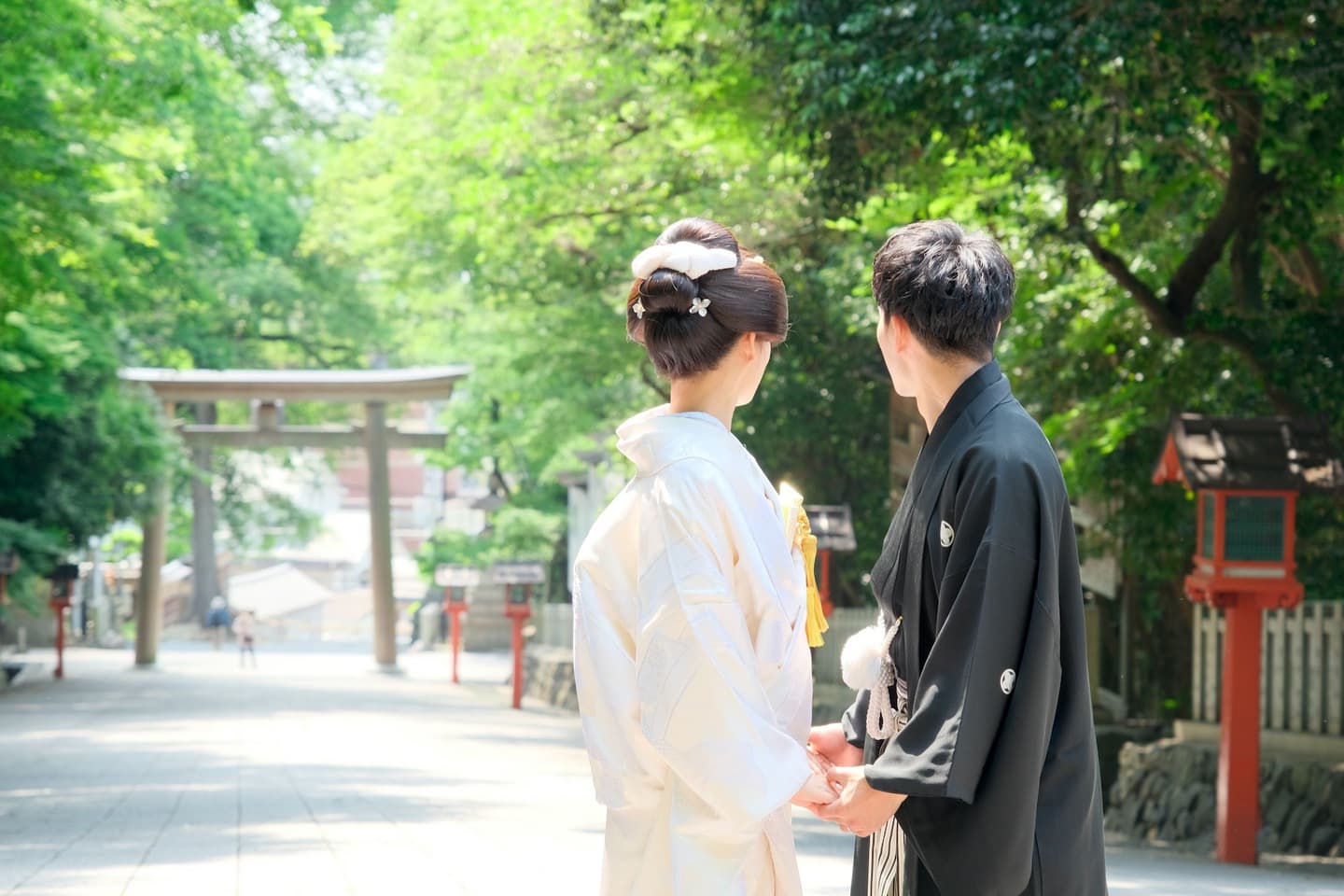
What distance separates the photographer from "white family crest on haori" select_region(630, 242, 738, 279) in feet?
9.12

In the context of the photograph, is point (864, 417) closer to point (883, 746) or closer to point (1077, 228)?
point (1077, 228)

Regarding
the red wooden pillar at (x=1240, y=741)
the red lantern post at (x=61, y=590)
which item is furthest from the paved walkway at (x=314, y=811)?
the red lantern post at (x=61, y=590)

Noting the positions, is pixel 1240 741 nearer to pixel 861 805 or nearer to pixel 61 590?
pixel 861 805

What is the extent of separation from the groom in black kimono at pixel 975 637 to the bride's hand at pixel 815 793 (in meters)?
0.03

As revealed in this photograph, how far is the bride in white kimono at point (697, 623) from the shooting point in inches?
103

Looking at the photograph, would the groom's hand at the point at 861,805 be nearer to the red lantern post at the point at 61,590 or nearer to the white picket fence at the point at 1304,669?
the white picket fence at the point at 1304,669

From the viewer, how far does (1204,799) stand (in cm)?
1065

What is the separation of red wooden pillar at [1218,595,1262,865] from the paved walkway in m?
0.26

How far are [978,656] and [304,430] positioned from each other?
25.0 meters

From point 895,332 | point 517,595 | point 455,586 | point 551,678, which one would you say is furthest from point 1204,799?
point 455,586

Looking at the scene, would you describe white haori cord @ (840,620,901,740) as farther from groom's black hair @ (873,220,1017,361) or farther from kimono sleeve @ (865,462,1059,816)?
groom's black hair @ (873,220,1017,361)

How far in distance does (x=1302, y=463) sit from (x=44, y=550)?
51.7ft

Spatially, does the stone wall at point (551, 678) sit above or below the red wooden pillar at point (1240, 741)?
below

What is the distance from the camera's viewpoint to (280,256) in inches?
1233
